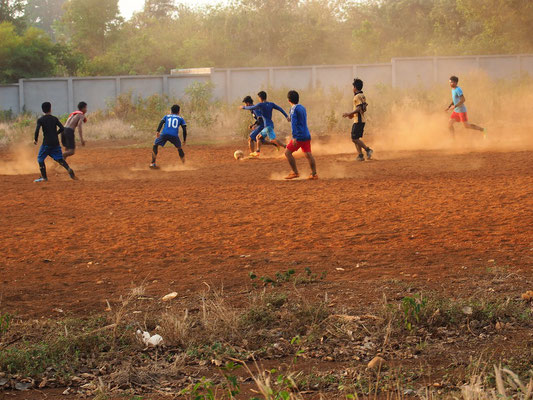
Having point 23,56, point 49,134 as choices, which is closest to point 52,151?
point 49,134

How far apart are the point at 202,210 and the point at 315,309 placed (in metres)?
5.31

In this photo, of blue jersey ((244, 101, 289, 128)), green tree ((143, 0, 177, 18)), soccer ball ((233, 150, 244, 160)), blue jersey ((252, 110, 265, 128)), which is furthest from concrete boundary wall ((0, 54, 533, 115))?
green tree ((143, 0, 177, 18))

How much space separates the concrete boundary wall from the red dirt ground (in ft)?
55.7

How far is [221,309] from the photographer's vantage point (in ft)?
18.9

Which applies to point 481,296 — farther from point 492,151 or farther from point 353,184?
point 492,151

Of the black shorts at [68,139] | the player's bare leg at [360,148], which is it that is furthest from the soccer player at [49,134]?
the player's bare leg at [360,148]

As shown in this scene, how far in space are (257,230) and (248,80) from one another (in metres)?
23.9

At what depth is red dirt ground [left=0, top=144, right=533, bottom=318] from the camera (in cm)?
714

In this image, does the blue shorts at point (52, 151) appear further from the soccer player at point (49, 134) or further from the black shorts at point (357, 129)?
the black shorts at point (357, 129)

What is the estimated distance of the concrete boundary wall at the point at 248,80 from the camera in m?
31.7

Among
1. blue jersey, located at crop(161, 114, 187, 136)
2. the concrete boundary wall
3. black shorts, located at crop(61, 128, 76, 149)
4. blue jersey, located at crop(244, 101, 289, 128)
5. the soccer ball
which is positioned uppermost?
the concrete boundary wall

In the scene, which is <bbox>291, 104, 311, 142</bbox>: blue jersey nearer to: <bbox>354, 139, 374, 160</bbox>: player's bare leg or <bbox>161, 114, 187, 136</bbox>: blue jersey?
<bbox>354, 139, 374, 160</bbox>: player's bare leg

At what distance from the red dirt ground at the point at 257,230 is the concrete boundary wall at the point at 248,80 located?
55.7 ft

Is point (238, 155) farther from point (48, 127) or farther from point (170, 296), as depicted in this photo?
point (170, 296)
